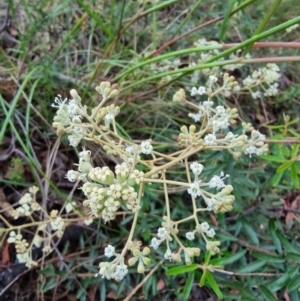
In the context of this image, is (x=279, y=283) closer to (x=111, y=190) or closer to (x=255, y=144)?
(x=255, y=144)

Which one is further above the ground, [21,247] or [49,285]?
[21,247]

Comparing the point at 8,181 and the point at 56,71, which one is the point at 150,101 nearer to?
the point at 56,71

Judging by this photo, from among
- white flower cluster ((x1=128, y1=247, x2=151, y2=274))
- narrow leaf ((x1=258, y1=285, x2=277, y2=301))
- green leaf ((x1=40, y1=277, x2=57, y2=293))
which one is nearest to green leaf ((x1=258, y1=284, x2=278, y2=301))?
narrow leaf ((x1=258, y1=285, x2=277, y2=301))

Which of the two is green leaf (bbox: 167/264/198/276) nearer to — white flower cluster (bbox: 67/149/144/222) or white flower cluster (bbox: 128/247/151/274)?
white flower cluster (bbox: 128/247/151/274)

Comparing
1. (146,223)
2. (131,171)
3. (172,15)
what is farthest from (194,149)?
(172,15)

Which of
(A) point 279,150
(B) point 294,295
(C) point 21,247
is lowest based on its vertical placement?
(B) point 294,295

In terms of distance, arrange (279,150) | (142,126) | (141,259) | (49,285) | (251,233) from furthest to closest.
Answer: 1. (142,126)
2. (49,285)
3. (251,233)
4. (279,150)
5. (141,259)

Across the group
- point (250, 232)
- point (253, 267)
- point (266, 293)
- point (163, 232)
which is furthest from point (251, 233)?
point (163, 232)
